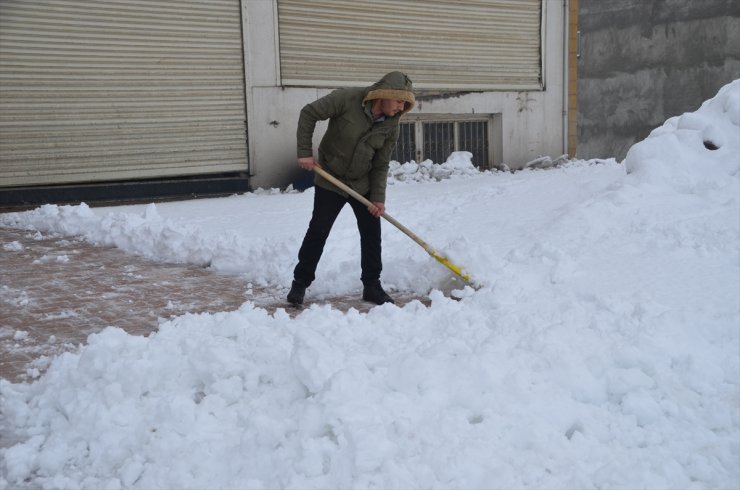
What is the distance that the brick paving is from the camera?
15.3 ft

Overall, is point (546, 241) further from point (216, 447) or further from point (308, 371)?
point (216, 447)

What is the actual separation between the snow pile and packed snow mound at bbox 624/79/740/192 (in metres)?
1.75

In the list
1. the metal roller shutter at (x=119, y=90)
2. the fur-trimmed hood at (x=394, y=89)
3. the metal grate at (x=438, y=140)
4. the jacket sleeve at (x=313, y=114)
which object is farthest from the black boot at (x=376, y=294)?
the metal grate at (x=438, y=140)

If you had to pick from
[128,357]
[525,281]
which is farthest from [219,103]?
[128,357]

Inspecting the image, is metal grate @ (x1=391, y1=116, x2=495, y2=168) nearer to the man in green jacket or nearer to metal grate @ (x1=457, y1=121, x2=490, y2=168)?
metal grate @ (x1=457, y1=121, x2=490, y2=168)

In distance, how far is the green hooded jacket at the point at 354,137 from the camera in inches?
201

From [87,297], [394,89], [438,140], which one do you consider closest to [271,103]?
[438,140]

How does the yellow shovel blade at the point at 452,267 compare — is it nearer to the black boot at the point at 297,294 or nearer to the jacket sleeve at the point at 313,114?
the black boot at the point at 297,294

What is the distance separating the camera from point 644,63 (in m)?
23.4

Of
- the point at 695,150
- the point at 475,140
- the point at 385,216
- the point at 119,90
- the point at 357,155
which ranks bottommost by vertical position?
the point at 385,216

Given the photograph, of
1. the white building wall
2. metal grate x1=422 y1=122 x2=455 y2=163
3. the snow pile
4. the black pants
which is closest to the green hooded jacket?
the black pants

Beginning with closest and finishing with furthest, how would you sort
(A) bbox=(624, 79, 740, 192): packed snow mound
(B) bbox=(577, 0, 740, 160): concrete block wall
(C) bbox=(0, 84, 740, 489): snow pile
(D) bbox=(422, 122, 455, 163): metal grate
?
(C) bbox=(0, 84, 740, 489): snow pile < (A) bbox=(624, 79, 740, 192): packed snow mound < (D) bbox=(422, 122, 455, 163): metal grate < (B) bbox=(577, 0, 740, 160): concrete block wall

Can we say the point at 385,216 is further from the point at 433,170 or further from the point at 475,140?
the point at 475,140

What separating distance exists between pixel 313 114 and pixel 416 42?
8863 mm
